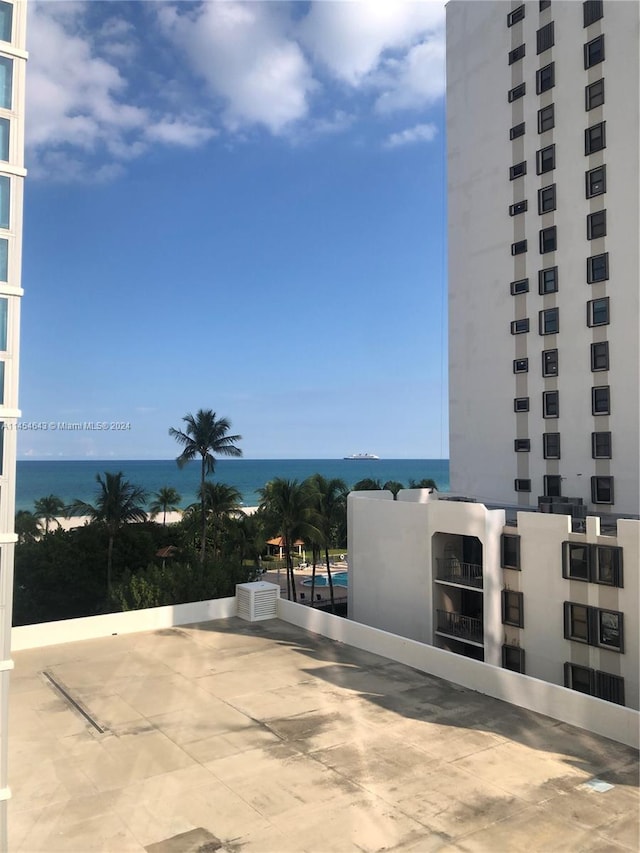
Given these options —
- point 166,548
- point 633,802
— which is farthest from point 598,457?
point 166,548

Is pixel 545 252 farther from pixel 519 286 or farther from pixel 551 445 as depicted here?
pixel 551 445

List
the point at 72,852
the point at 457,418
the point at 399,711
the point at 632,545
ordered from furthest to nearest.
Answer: the point at 457,418 → the point at 632,545 → the point at 399,711 → the point at 72,852

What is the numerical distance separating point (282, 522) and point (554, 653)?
899 inches

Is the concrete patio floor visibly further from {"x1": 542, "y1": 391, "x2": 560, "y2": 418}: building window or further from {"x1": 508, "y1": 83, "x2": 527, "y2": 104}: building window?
{"x1": 508, "y1": 83, "x2": 527, "y2": 104}: building window

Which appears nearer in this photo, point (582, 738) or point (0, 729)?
point (0, 729)

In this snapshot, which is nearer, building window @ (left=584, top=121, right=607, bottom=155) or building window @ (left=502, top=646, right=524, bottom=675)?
building window @ (left=502, top=646, right=524, bottom=675)

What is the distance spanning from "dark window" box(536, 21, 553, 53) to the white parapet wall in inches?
1122

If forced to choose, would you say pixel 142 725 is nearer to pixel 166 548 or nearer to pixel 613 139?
pixel 613 139

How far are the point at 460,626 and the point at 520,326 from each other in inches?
594

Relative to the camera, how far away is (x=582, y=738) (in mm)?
16312

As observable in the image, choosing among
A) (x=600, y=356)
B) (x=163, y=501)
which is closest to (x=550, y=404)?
(x=600, y=356)

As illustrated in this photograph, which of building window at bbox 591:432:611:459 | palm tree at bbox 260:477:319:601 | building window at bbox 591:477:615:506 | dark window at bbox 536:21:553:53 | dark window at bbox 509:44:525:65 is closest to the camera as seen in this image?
building window at bbox 591:477:615:506

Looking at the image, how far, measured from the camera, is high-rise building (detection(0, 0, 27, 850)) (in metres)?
7.94

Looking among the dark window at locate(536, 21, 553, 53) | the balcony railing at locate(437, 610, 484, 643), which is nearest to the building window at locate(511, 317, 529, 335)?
the dark window at locate(536, 21, 553, 53)
